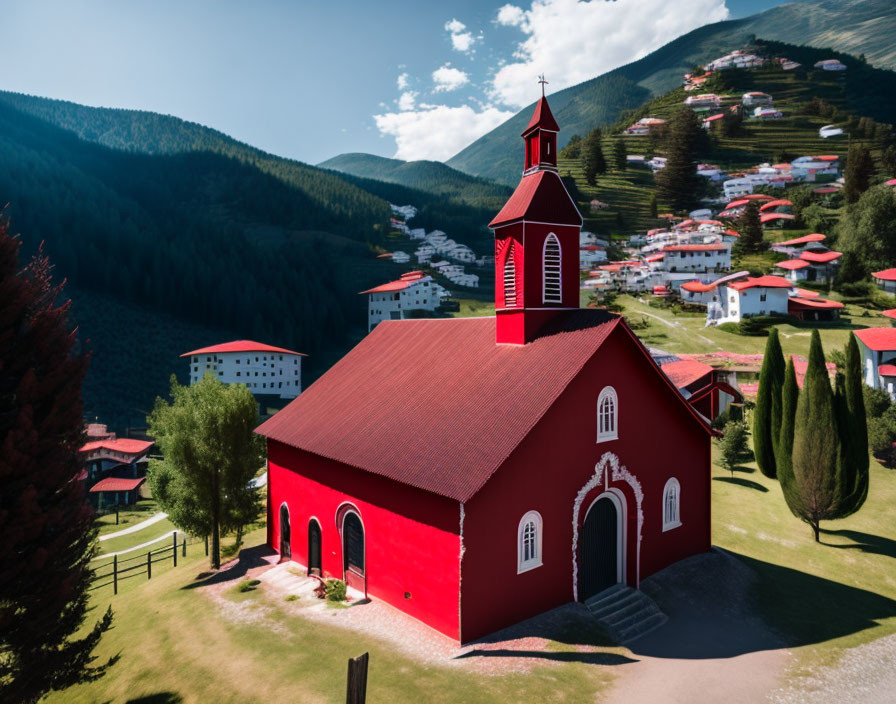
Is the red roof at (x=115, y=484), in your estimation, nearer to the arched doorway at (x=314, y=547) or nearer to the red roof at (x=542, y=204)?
the arched doorway at (x=314, y=547)

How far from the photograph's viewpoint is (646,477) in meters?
19.7

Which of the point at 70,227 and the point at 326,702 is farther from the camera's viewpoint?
the point at 70,227

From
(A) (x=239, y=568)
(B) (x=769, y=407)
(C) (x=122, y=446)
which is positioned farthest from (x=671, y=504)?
(C) (x=122, y=446)

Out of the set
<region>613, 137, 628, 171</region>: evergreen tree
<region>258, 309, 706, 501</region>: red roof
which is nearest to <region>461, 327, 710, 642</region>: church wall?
<region>258, 309, 706, 501</region>: red roof

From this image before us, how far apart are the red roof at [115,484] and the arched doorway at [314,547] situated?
36209mm

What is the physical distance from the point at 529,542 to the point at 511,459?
2845 millimetres

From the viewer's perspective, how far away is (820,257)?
80.8 metres

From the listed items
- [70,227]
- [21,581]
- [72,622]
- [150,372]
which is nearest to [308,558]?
[72,622]

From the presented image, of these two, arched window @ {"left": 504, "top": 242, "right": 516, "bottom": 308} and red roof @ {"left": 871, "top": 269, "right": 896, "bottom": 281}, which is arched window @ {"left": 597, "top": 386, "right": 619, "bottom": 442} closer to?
arched window @ {"left": 504, "top": 242, "right": 516, "bottom": 308}

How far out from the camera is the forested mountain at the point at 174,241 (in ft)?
337

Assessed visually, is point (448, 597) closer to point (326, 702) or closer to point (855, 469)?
point (326, 702)

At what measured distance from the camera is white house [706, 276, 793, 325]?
68.1 m

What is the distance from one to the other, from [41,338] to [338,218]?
15971 cm

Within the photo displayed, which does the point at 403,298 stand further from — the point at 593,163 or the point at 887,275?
the point at 887,275
